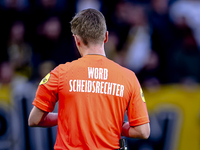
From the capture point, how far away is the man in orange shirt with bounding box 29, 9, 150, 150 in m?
2.31

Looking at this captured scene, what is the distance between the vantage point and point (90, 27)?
2.37 metres

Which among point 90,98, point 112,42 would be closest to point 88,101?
point 90,98

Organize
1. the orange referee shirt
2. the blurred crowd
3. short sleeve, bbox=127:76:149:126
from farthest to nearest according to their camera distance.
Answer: the blurred crowd < short sleeve, bbox=127:76:149:126 < the orange referee shirt

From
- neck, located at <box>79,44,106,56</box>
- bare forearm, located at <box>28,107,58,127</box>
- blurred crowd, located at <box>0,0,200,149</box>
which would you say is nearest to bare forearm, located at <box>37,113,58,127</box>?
bare forearm, located at <box>28,107,58,127</box>

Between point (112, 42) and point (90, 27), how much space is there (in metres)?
4.03

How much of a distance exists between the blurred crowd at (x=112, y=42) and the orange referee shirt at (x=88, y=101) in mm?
3510

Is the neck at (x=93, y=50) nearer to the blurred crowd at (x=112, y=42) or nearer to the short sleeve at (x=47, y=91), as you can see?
the short sleeve at (x=47, y=91)

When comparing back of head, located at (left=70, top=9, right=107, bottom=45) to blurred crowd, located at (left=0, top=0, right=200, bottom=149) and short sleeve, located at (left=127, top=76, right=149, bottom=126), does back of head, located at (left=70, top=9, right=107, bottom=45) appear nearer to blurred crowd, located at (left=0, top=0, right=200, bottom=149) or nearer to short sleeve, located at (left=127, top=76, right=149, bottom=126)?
short sleeve, located at (left=127, top=76, right=149, bottom=126)

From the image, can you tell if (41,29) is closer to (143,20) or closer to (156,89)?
(143,20)

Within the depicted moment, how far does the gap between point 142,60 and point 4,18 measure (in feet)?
12.0

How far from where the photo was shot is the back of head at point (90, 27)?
7.78 ft

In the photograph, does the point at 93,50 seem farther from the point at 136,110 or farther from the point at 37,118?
the point at 37,118

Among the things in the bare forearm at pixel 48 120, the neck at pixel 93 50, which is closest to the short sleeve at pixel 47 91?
the bare forearm at pixel 48 120

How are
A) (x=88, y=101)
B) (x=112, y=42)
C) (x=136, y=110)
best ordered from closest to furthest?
(x=88, y=101) < (x=136, y=110) < (x=112, y=42)
